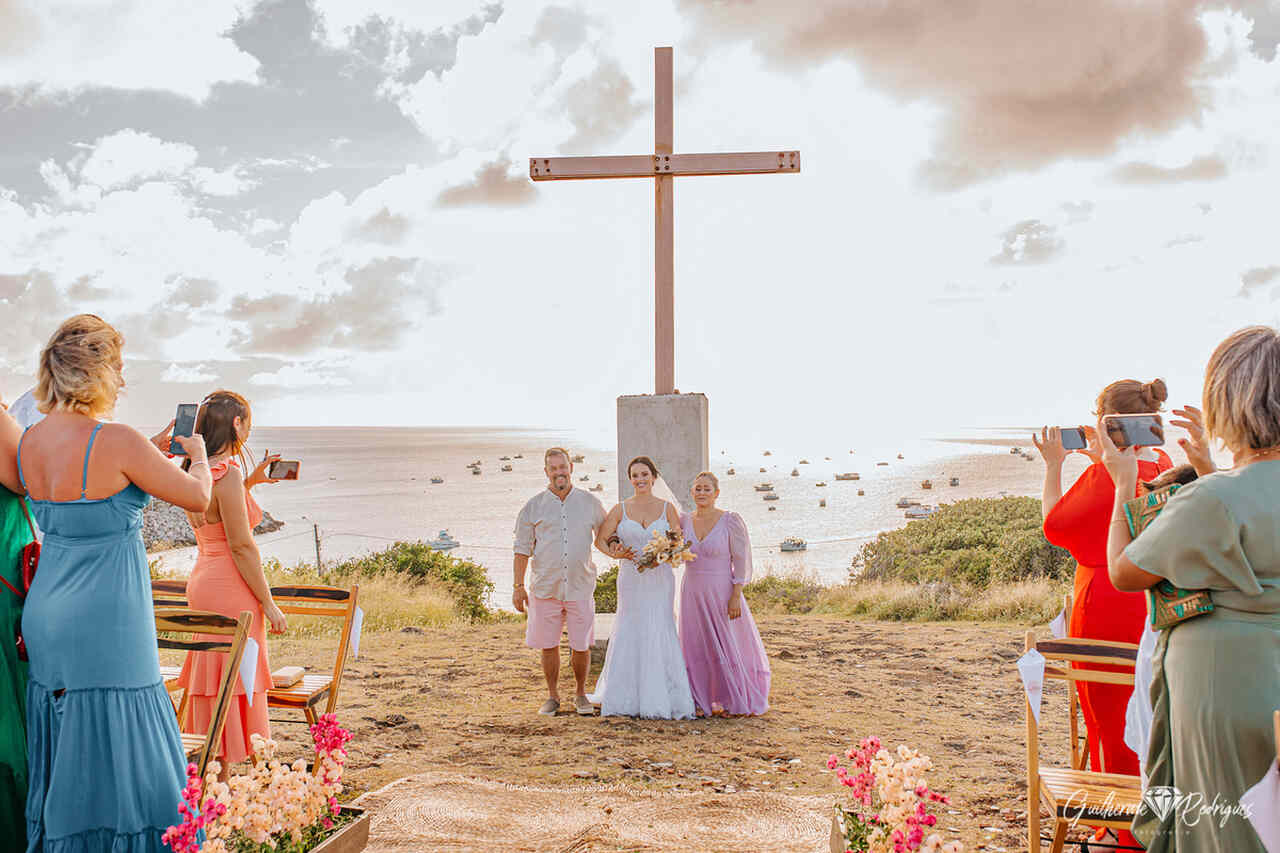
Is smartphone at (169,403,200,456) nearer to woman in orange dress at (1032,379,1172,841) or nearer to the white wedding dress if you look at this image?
woman in orange dress at (1032,379,1172,841)

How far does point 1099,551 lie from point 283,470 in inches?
155

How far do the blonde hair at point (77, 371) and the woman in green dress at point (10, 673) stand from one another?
0.74 feet

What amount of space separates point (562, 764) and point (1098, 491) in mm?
3461

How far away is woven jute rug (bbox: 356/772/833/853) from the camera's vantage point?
4262 millimetres

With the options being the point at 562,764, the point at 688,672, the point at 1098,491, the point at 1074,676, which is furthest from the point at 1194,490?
the point at 688,672

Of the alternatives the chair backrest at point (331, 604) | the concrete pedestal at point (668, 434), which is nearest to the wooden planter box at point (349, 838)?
the chair backrest at point (331, 604)

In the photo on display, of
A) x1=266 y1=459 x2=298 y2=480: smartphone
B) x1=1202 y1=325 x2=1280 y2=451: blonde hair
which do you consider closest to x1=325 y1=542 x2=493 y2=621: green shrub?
x1=266 y1=459 x2=298 y2=480: smartphone

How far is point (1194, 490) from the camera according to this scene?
8.22 feet

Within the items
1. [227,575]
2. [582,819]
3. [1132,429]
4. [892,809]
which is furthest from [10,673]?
[1132,429]

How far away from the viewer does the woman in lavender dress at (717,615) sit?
22.7 ft

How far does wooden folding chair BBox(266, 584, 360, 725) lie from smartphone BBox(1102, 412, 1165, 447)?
3595 mm

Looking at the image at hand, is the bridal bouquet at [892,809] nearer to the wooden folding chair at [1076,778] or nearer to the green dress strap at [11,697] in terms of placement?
the wooden folding chair at [1076,778]

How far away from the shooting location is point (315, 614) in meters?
4.97

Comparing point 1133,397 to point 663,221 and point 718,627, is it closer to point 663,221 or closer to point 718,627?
point 718,627
